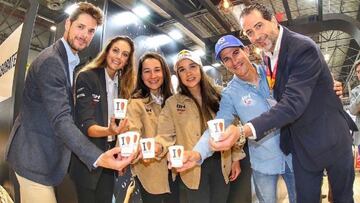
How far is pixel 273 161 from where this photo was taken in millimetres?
2391

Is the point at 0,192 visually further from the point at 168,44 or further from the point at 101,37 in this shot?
the point at 168,44

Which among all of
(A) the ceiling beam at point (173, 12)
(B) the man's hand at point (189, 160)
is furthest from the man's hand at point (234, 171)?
(A) the ceiling beam at point (173, 12)

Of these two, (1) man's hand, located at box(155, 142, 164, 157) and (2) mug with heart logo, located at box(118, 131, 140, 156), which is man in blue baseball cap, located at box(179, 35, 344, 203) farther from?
(2) mug with heart logo, located at box(118, 131, 140, 156)

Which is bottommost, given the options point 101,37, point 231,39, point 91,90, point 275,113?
point 275,113

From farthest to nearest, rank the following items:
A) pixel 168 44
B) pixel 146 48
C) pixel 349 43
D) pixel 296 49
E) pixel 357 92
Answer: pixel 349 43
pixel 168 44
pixel 146 48
pixel 357 92
pixel 296 49

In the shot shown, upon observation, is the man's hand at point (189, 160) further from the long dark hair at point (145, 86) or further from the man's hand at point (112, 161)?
the long dark hair at point (145, 86)

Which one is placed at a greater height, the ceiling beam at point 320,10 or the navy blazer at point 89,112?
the ceiling beam at point 320,10

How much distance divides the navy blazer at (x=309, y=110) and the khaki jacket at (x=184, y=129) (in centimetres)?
83

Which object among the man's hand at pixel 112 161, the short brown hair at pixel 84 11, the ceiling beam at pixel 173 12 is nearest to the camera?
the man's hand at pixel 112 161

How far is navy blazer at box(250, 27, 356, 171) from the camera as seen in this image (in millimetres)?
1802

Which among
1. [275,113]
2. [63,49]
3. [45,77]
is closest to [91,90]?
[63,49]

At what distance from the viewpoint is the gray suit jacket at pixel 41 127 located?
1.78m

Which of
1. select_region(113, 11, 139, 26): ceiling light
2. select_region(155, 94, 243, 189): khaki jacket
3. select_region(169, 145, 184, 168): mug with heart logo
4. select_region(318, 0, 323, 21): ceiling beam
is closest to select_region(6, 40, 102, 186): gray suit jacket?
select_region(169, 145, 184, 168): mug with heart logo

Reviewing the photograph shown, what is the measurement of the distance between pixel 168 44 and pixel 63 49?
391cm
